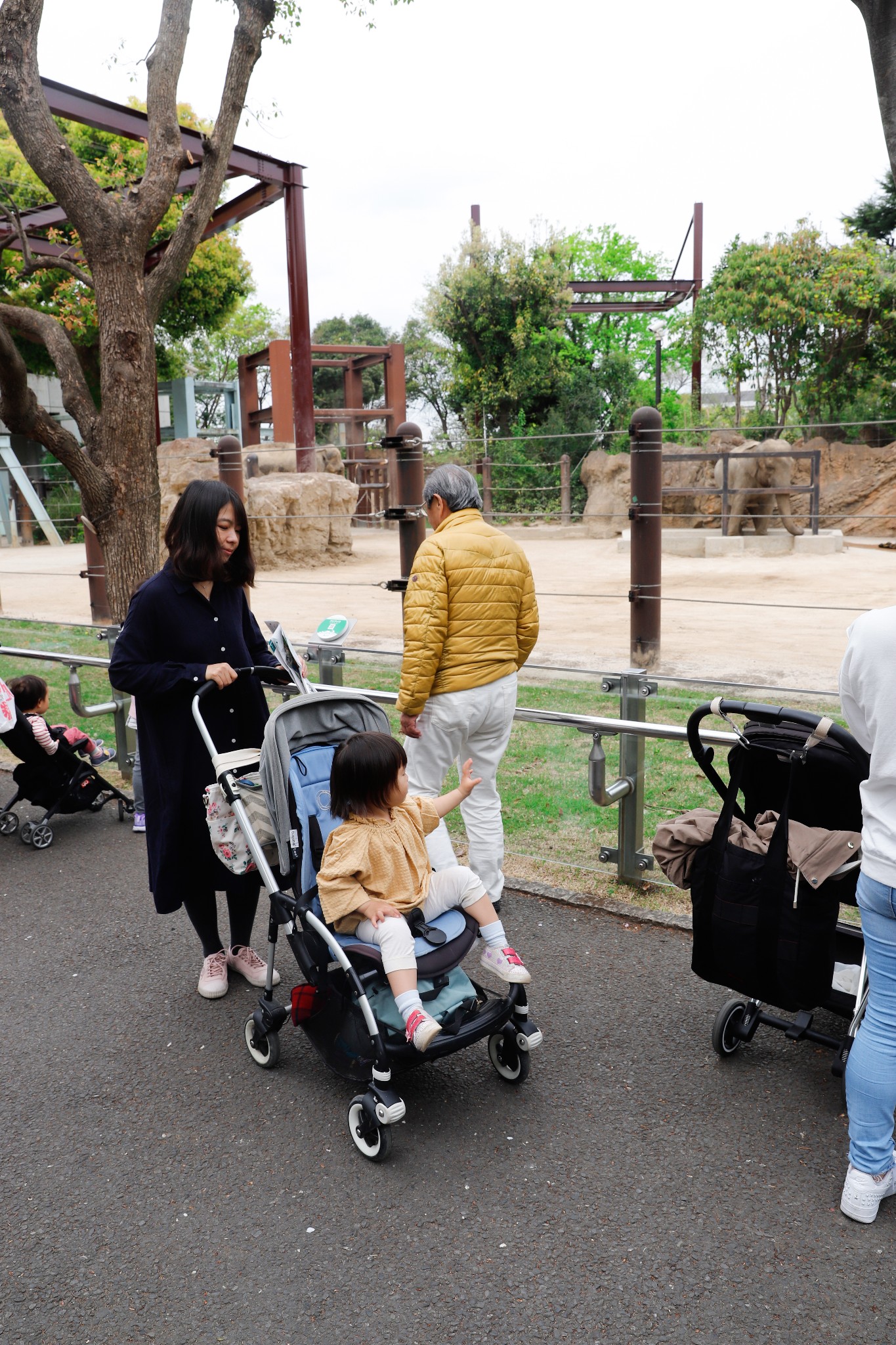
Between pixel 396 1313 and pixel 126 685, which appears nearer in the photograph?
pixel 396 1313

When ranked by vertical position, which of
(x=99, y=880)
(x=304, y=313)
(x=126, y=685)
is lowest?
(x=99, y=880)

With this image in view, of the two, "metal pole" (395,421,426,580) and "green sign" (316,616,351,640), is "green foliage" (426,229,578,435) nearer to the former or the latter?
"metal pole" (395,421,426,580)

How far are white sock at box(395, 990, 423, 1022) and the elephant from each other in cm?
1678

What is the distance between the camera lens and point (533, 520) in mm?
21719

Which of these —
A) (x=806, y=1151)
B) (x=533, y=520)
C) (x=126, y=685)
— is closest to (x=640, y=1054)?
(x=806, y=1151)

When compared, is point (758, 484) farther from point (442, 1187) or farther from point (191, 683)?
point (442, 1187)

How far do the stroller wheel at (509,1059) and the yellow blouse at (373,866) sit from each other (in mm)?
492

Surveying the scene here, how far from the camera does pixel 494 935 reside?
3.11 metres

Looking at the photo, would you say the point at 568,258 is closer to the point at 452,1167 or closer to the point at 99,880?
the point at 99,880

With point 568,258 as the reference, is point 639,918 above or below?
below

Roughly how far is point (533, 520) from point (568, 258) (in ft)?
40.3

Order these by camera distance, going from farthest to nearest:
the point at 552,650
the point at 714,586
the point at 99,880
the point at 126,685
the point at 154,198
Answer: the point at 714,586 → the point at 552,650 → the point at 154,198 → the point at 99,880 → the point at 126,685

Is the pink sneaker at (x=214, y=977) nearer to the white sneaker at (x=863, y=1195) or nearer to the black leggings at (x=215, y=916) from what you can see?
the black leggings at (x=215, y=916)

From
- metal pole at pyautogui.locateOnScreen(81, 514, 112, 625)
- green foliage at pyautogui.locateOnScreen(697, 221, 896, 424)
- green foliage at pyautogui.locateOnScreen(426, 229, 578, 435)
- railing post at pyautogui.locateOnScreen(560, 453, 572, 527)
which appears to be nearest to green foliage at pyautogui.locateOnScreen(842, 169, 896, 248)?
green foliage at pyautogui.locateOnScreen(697, 221, 896, 424)
